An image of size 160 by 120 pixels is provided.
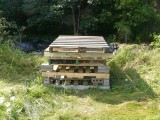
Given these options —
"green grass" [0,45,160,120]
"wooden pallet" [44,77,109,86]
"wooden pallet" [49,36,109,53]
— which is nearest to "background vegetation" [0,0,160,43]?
"green grass" [0,45,160,120]

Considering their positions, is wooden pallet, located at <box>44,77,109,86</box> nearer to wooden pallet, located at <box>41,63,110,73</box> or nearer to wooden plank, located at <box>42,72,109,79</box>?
wooden plank, located at <box>42,72,109,79</box>

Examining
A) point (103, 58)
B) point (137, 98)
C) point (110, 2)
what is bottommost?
point (137, 98)

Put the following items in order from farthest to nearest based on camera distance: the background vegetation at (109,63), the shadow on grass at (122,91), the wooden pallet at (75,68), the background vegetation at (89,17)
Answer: the background vegetation at (89,17) < the wooden pallet at (75,68) < the shadow on grass at (122,91) < the background vegetation at (109,63)

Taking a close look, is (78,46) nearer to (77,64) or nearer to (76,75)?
(77,64)

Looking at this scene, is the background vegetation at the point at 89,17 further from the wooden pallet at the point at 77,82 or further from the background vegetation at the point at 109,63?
the wooden pallet at the point at 77,82

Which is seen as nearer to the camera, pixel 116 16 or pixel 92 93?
pixel 92 93

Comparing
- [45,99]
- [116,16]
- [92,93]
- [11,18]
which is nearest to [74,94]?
[92,93]

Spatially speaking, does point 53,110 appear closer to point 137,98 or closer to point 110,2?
point 137,98

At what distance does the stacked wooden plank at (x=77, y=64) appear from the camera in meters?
5.59

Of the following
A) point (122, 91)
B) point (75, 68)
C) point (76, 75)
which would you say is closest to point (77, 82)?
point (76, 75)

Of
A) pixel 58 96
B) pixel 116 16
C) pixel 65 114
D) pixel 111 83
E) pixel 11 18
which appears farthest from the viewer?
pixel 11 18

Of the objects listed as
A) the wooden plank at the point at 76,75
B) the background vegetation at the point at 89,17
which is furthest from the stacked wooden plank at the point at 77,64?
the background vegetation at the point at 89,17

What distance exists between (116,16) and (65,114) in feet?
22.2

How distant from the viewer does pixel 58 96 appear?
5.06 m
